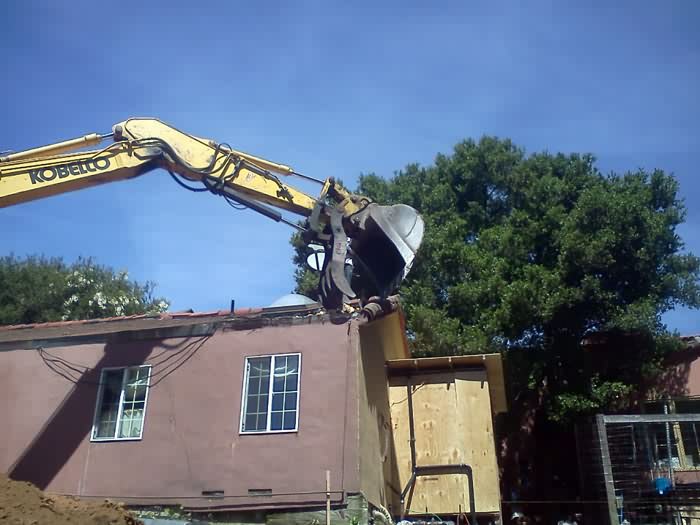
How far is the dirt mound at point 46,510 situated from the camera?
394 inches

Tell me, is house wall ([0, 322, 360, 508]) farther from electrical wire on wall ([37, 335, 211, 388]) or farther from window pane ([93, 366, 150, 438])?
window pane ([93, 366, 150, 438])

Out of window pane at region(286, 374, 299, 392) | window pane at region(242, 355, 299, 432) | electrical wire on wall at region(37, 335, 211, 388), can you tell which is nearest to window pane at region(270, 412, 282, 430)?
window pane at region(242, 355, 299, 432)

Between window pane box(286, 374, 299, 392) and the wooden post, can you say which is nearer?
the wooden post

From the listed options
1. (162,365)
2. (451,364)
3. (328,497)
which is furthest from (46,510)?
(451,364)

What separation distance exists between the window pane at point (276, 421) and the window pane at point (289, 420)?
0.10 metres

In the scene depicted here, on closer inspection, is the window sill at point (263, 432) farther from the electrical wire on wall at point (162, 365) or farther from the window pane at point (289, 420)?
the electrical wire on wall at point (162, 365)

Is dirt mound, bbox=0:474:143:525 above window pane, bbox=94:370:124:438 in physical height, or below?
below

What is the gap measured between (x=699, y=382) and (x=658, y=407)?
5.05ft

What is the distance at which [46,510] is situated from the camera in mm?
10336

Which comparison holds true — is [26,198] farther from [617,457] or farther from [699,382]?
[699,382]

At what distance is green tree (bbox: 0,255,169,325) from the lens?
3456 centimetres

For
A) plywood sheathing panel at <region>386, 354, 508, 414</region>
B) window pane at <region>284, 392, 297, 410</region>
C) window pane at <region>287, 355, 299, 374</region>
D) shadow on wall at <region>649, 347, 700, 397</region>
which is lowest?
window pane at <region>284, 392, 297, 410</region>

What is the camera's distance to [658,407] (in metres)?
24.5

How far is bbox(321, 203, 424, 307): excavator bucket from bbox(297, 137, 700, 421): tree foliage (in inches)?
348
